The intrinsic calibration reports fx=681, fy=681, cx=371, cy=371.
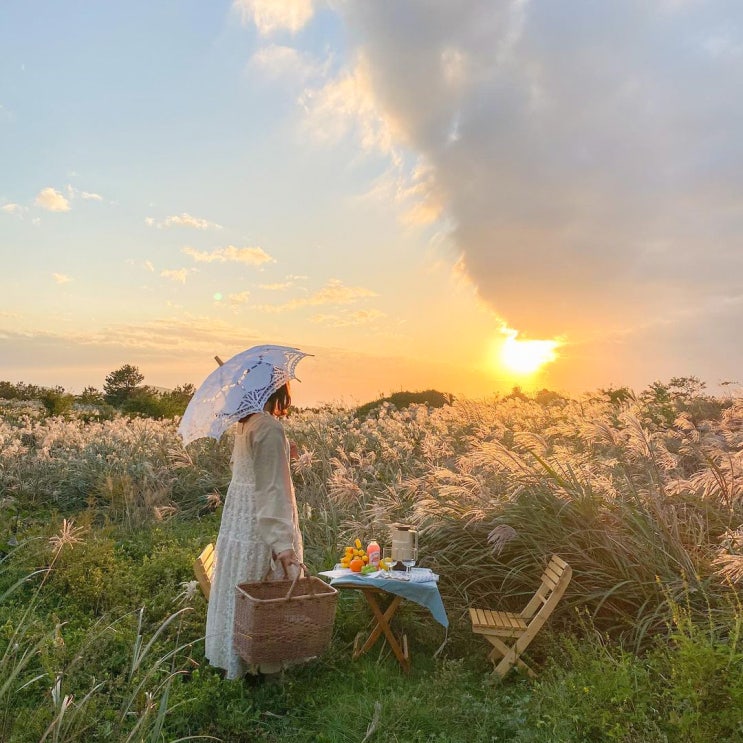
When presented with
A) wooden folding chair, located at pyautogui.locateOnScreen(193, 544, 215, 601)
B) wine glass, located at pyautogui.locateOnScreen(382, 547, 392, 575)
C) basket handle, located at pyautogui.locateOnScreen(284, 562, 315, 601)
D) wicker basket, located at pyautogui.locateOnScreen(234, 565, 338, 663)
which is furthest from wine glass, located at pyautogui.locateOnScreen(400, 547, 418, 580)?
wooden folding chair, located at pyautogui.locateOnScreen(193, 544, 215, 601)

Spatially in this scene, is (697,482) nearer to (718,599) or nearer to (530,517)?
(718,599)

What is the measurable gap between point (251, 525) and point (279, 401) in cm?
91

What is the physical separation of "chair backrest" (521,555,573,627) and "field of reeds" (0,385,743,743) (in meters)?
0.20

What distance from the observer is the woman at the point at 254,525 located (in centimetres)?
460

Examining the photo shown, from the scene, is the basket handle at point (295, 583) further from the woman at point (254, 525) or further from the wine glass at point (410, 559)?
the wine glass at point (410, 559)

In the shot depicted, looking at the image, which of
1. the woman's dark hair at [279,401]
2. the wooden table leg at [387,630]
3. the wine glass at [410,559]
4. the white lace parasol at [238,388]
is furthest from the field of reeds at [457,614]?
the woman's dark hair at [279,401]

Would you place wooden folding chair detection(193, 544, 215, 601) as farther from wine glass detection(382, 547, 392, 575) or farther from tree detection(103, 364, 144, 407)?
tree detection(103, 364, 144, 407)

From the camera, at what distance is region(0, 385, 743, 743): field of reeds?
361 centimetres

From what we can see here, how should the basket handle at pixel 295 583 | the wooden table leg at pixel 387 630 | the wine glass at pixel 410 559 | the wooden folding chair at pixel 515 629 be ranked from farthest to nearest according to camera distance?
the wine glass at pixel 410 559 < the wooden table leg at pixel 387 630 < the wooden folding chair at pixel 515 629 < the basket handle at pixel 295 583

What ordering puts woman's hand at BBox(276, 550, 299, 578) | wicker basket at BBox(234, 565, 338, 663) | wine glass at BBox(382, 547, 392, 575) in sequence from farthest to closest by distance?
wine glass at BBox(382, 547, 392, 575)
woman's hand at BBox(276, 550, 299, 578)
wicker basket at BBox(234, 565, 338, 663)

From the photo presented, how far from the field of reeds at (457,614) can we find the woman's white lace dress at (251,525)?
26 cm

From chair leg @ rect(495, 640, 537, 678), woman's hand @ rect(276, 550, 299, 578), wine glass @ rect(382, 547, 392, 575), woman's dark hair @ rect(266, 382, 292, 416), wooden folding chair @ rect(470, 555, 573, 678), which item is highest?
woman's dark hair @ rect(266, 382, 292, 416)

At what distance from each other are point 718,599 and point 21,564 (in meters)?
6.93

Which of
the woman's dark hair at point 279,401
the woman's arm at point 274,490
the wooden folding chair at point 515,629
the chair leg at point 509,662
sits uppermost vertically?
the woman's dark hair at point 279,401
